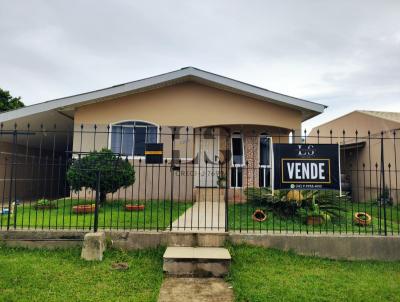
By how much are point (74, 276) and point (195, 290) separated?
1778 mm

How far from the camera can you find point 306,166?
5.89m

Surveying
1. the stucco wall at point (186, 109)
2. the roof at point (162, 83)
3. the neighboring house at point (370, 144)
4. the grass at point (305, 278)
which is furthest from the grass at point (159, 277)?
the neighboring house at point (370, 144)

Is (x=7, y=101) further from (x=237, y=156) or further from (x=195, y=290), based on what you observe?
(x=195, y=290)

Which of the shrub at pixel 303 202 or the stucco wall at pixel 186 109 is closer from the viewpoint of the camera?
the shrub at pixel 303 202

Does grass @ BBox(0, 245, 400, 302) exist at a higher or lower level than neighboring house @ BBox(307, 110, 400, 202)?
lower

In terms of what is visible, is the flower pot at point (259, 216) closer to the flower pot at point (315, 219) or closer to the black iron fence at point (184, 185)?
the black iron fence at point (184, 185)

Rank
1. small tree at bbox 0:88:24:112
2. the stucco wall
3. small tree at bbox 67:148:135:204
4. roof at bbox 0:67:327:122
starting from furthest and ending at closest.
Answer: small tree at bbox 0:88:24:112 < the stucco wall < roof at bbox 0:67:327:122 < small tree at bbox 67:148:135:204

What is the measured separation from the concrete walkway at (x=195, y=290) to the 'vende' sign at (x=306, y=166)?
2.41 meters

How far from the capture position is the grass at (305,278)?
3.90m

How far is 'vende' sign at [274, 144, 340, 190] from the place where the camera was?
5863mm

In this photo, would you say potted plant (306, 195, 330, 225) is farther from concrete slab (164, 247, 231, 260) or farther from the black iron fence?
concrete slab (164, 247, 231, 260)

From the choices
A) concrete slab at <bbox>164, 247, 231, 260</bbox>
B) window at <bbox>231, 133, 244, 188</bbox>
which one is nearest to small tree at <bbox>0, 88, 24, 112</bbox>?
window at <bbox>231, 133, 244, 188</bbox>

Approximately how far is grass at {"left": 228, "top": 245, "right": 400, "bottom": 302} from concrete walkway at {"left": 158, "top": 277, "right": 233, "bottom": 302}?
0.17m

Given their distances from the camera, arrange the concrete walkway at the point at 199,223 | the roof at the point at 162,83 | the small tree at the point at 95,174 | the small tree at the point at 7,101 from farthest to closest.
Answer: the small tree at the point at 7,101
the roof at the point at 162,83
the small tree at the point at 95,174
the concrete walkway at the point at 199,223
